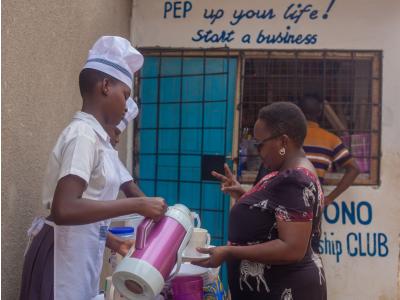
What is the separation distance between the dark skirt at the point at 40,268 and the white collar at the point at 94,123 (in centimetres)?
38

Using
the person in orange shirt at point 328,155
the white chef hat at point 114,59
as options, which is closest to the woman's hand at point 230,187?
the white chef hat at point 114,59

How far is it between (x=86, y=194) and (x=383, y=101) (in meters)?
3.68

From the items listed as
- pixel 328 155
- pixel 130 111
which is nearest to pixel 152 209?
pixel 130 111

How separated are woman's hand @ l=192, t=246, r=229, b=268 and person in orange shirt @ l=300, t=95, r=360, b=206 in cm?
249

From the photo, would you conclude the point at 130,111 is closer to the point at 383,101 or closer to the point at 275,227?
the point at 275,227

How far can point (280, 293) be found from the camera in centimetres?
216

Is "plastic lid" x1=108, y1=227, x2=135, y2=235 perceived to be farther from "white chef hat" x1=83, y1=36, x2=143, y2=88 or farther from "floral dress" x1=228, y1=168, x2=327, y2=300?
"white chef hat" x1=83, y1=36, x2=143, y2=88

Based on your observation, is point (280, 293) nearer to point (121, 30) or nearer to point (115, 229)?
point (115, 229)

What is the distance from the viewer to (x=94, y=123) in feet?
5.98

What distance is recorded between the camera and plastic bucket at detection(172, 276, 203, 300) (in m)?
1.92

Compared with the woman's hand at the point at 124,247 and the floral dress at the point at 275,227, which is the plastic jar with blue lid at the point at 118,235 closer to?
the woman's hand at the point at 124,247

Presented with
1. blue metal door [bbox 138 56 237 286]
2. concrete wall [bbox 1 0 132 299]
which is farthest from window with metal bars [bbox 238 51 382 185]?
concrete wall [bbox 1 0 132 299]

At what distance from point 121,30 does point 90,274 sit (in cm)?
311

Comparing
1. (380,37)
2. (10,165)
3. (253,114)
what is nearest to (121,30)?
(253,114)
